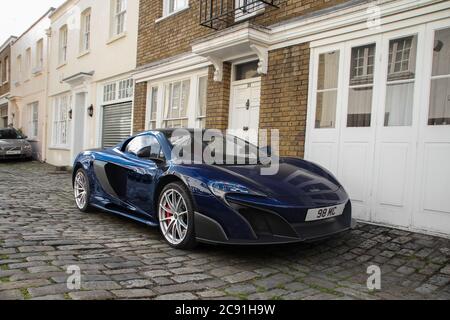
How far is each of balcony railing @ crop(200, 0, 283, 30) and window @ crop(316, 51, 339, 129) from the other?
169cm

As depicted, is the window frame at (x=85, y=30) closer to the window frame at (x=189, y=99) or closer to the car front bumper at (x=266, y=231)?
the window frame at (x=189, y=99)

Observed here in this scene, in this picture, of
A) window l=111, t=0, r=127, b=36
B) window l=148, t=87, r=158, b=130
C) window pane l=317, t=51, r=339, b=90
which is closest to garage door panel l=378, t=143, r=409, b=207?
window pane l=317, t=51, r=339, b=90

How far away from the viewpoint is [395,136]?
4.89 metres

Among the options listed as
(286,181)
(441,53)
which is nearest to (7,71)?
(286,181)

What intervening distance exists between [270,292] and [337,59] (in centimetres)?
400

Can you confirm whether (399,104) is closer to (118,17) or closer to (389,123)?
(389,123)

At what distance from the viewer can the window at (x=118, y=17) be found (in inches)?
457

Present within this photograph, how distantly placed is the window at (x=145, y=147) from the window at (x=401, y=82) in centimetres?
301

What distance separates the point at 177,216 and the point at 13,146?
1488 cm

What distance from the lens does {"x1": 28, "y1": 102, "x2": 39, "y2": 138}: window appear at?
61.3ft

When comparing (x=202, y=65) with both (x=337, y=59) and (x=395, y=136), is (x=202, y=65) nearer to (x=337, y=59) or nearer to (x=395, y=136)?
(x=337, y=59)

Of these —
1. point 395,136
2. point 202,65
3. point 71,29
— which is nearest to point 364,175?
point 395,136

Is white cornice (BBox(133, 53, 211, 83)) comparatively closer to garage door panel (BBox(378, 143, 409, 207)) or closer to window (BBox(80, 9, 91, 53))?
garage door panel (BBox(378, 143, 409, 207))
